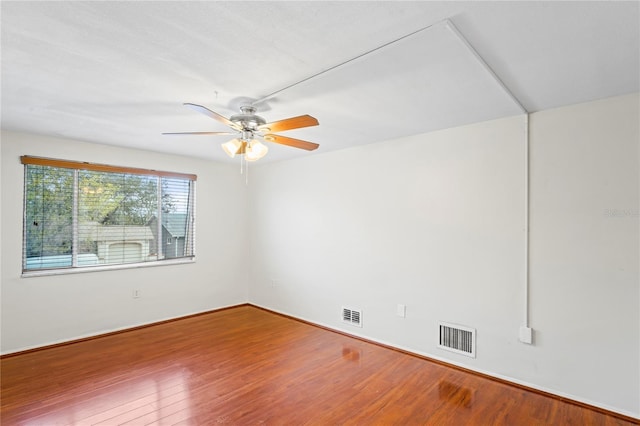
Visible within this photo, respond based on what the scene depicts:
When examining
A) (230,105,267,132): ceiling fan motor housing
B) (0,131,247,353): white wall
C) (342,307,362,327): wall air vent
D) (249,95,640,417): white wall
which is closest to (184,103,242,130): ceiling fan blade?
(230,105,267,132): ceiling fan motor housing

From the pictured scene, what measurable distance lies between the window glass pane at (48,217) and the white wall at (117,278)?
0.10 meters

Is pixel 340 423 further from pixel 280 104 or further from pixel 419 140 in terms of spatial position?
pixel 419 140

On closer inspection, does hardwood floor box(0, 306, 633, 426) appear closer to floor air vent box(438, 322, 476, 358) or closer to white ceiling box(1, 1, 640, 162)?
floor air vent box(438, 322, 476, 358)

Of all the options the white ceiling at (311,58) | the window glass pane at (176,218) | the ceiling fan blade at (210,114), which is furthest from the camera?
the window glass pane at (176,218)

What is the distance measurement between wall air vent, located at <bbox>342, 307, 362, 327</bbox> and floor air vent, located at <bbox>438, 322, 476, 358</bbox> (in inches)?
39.6

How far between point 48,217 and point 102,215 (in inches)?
20.7

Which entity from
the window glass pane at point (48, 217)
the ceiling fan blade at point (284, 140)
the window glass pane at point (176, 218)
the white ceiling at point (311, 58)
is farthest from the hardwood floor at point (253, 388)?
the white ceiling at point (311, 58)

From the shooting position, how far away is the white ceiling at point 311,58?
1487 millimetres

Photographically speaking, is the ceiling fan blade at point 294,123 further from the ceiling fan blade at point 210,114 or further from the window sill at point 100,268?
the window sill at point 100,268

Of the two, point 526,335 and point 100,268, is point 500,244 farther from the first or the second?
point 100,268

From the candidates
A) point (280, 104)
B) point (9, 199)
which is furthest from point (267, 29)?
point (9, 199)

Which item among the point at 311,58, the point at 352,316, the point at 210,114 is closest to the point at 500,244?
the point at 352,316

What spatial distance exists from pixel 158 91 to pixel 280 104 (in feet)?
2.90

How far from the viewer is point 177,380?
2895 mm
